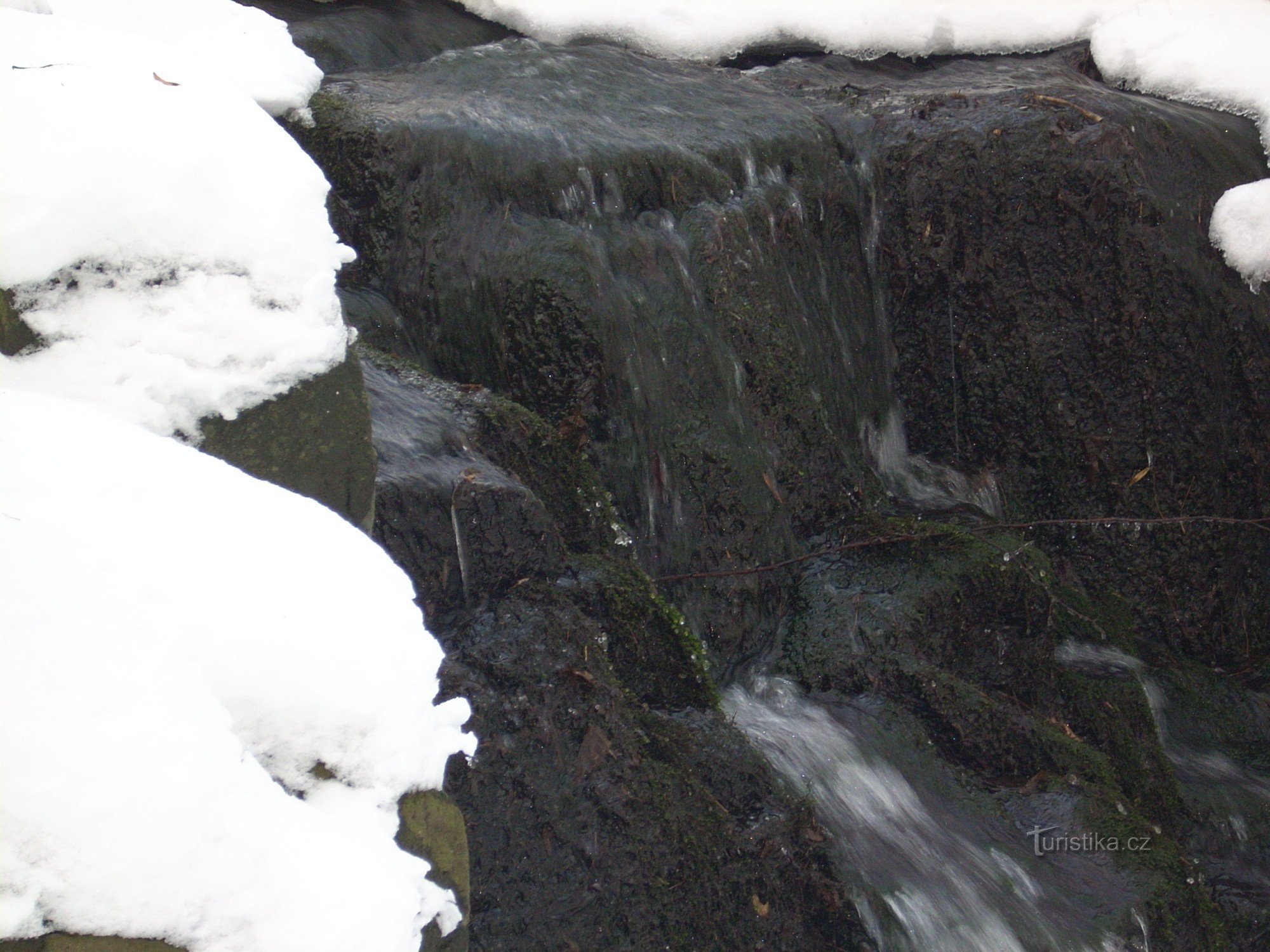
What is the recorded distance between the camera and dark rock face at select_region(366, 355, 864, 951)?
7.54 ft

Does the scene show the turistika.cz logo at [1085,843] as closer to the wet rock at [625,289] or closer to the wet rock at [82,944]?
the wet rock at [625,289]

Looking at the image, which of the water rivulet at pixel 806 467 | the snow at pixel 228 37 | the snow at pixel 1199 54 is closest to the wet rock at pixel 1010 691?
the water rivulet at pixel 806 467

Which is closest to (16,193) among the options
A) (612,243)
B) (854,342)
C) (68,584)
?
(68,584)

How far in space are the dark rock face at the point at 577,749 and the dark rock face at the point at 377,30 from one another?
7.46 ft

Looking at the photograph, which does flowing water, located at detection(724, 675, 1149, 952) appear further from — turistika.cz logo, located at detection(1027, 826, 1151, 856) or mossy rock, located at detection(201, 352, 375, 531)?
mossy rock, located at detection(201, 352, 375, 531)

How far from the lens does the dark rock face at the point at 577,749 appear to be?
2.30 metres

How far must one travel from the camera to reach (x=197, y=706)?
1197 millimetres

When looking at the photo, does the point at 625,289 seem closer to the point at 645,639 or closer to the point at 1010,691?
the point at 645,639

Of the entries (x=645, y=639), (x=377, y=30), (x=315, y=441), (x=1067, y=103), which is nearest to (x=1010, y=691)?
(x=645, y=639)

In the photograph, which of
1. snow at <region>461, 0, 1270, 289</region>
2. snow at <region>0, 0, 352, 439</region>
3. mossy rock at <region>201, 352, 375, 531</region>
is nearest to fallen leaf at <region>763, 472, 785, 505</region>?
mossy rock at <region>201, 352, 375, 531</region>

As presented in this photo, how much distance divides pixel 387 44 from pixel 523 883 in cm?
400

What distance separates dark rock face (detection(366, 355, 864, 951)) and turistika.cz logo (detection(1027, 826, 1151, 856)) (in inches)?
29.1

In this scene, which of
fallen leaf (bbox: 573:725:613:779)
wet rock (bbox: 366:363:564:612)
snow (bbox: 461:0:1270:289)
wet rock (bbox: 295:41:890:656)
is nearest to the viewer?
fallen leaf (bbox: 573:725:613:779)

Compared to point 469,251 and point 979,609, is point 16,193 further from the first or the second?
point 979,609
